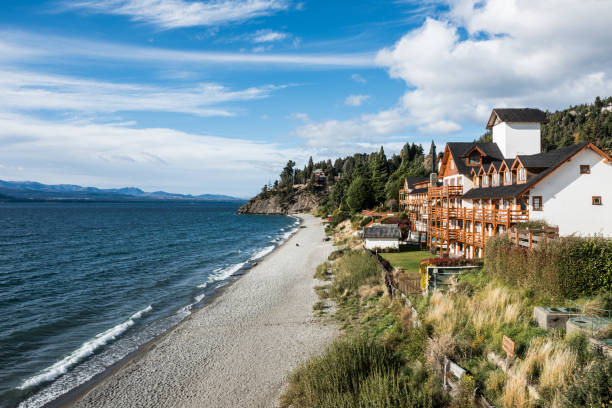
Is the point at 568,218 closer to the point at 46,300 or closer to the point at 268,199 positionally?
the point at 46,300

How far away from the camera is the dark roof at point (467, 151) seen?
34.8 metres

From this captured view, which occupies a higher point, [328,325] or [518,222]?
[518,222]

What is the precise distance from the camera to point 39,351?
2061 centimetres

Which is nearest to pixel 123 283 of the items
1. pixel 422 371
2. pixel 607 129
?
pixel 422 371

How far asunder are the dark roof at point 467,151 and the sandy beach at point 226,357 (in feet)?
67.7

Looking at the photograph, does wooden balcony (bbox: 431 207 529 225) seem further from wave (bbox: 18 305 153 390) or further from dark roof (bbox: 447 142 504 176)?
wave (bbox: 18 305 153 390)

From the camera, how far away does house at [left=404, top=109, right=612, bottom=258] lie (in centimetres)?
2328

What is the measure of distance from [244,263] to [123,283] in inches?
623

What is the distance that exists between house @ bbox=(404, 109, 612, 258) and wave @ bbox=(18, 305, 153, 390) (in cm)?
2794

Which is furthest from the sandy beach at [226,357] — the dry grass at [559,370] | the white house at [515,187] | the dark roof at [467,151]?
the dark roof at [467,151]

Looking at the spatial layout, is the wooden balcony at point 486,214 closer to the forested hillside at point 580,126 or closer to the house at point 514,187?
the house at point 514,187

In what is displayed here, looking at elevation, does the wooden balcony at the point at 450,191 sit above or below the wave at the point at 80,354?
above

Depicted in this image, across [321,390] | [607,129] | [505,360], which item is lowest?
[321,390]

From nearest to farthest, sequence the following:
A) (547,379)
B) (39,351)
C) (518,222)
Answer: (547,379) < (39,351) < (518,222)
